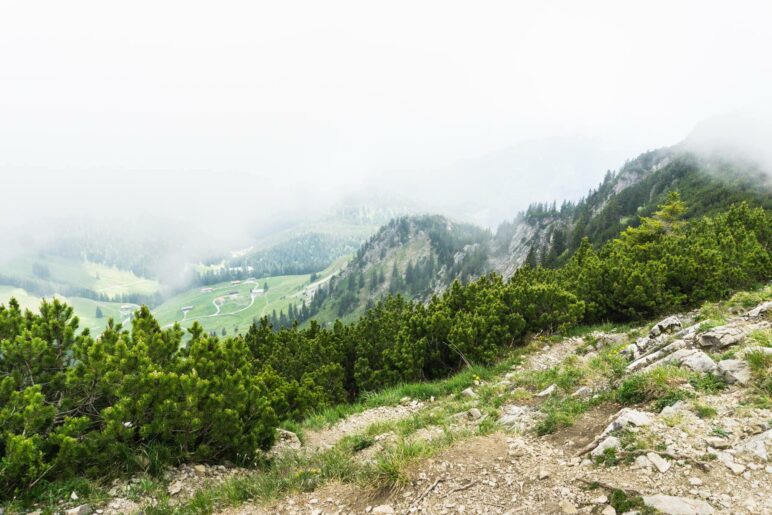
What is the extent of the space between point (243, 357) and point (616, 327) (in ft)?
58.2

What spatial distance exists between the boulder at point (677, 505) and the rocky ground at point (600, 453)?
15 mm

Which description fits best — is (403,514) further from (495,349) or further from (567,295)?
(567,295)

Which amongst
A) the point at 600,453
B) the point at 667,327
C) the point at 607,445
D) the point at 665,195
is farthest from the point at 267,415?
the point at 665,195

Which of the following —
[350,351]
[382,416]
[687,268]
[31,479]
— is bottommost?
[350,351]

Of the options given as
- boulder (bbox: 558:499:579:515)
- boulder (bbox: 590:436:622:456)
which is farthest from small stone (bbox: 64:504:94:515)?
boulder (bbox: 590:436:622:456)

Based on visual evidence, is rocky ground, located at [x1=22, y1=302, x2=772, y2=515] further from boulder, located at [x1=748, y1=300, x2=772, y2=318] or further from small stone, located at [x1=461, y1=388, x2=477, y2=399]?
small stone, located at [x1=461, y1=388, x2=477, y2=399]

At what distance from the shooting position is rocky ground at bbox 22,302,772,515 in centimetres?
561

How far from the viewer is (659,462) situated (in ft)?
19.8

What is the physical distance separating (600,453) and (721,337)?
6702 mm

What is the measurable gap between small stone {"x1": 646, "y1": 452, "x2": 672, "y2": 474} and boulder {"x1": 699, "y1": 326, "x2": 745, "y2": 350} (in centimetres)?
618

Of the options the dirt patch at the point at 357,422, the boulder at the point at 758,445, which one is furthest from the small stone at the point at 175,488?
the boulder at the point at 758,445

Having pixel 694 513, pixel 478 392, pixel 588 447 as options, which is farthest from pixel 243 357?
pixel 694 513

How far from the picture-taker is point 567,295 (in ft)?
66.1

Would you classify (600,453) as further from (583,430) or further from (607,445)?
(583,430)
